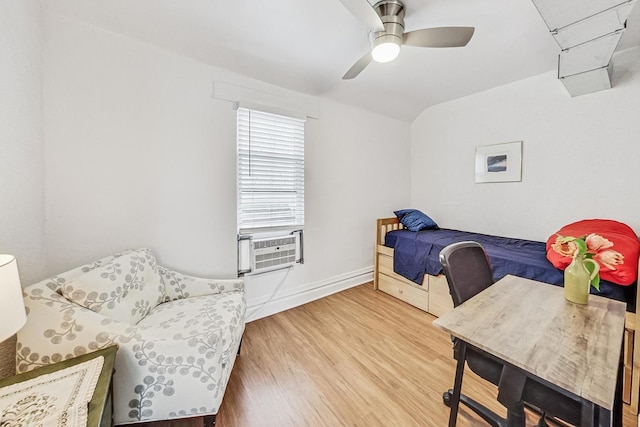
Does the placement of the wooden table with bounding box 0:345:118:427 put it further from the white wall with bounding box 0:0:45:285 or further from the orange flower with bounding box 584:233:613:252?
the orange flower with bounding box 584:233:613:252

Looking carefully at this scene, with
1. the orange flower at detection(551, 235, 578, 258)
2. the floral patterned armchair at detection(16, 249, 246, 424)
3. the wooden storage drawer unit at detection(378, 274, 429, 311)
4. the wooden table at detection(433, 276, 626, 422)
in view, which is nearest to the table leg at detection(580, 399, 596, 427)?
the wooden table at detection(433, 276, 626, 422)

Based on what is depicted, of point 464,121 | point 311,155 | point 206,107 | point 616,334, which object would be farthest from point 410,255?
point 206,107

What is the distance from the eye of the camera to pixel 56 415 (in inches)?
28.0

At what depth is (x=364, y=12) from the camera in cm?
131

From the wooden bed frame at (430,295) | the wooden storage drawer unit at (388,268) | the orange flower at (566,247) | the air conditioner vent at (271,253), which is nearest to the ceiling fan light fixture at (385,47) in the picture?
the orange flower at (566,247)

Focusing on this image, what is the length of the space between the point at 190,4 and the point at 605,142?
3668 millimetres

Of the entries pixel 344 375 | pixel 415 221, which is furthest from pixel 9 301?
pixel 415 221

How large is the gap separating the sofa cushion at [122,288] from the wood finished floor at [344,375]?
66 cm

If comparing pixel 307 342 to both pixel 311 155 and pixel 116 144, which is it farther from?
pixel 116 144

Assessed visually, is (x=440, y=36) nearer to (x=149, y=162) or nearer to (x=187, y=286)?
(x=149, y=162)

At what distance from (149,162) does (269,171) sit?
1019 millimetres

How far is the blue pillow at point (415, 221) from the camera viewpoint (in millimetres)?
3027

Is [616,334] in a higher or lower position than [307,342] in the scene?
higher

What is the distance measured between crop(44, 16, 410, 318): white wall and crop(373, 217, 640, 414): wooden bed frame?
0.81m
